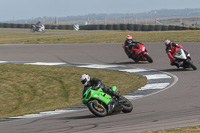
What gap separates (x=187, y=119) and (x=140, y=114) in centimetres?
123

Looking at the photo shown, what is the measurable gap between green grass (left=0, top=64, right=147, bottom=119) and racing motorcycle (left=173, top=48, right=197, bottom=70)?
163cm

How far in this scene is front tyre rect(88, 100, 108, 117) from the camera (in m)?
8.51

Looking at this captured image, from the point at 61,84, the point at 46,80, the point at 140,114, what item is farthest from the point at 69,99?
the point at 140,114

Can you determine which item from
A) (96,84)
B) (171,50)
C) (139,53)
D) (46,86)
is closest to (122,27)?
(139,53)

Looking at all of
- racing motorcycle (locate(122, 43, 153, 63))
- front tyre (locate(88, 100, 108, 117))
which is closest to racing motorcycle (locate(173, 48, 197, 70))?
racing motorcycle (locate(122, 43, 153, 63))

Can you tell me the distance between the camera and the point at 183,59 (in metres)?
15.3

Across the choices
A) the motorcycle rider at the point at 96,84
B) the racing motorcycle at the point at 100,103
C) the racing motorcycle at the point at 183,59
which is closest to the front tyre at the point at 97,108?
the racing motorcycle at the point at 100,103

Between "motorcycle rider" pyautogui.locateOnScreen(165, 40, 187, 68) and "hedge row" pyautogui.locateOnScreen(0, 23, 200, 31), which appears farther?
"hedge row" pyautogui.locateOnScreen(0, 23, 200, 31)

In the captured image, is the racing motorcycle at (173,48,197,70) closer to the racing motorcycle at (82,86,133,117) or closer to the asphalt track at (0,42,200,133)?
the asphalt track at (0,42,200,133)

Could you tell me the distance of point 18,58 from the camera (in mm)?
22891

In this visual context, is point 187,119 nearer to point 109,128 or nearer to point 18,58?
point 109,128

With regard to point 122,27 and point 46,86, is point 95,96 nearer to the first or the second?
point 46,86

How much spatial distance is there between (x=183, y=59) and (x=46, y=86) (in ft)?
15.9

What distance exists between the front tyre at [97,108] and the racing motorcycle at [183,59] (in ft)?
24.2
